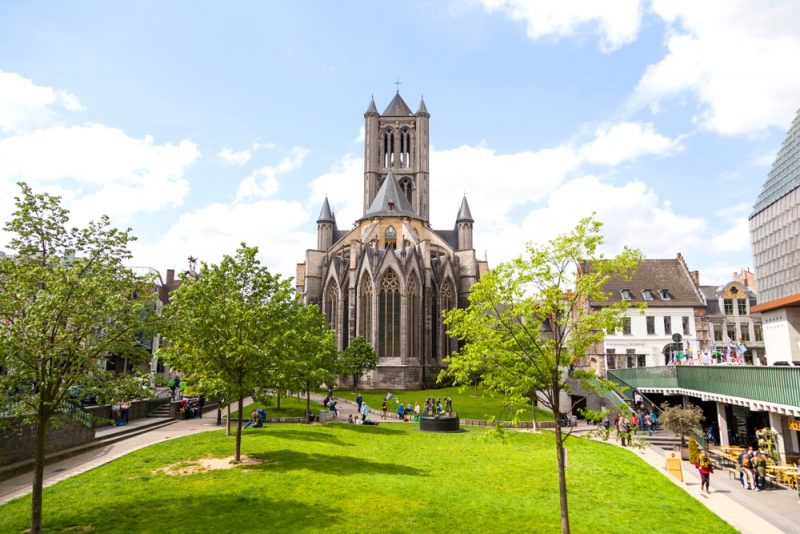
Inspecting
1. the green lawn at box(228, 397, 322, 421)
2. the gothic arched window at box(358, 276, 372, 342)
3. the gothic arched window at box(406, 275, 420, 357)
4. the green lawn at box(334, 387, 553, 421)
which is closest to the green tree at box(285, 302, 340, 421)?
the green lawn at box(228, 397, 322, 421)

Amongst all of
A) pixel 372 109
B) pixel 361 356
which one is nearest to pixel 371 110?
pixel 372 109

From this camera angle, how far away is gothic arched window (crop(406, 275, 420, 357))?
57938 millimetres

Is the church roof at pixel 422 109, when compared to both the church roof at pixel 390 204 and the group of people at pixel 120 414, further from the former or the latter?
the group of people at pixel 120 414

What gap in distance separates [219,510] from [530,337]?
853 cm

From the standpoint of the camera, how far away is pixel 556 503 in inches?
596

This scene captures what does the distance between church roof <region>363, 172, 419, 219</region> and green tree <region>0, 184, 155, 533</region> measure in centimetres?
5915

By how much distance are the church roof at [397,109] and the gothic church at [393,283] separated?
19238mm

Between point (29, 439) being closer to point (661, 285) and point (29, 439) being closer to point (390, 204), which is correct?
point (661, 285)

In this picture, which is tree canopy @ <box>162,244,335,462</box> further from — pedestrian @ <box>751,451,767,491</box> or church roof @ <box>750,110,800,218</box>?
church roof @ <box>750,110,800,218</box>

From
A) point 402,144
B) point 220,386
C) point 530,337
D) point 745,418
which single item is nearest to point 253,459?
point 220,386

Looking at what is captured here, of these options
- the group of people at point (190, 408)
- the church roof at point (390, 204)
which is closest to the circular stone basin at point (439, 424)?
the group of people at point (190, 408)

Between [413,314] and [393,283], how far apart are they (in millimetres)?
4099

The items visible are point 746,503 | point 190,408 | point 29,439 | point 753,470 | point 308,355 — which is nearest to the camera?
point 746,503

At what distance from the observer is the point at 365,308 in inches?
2363
